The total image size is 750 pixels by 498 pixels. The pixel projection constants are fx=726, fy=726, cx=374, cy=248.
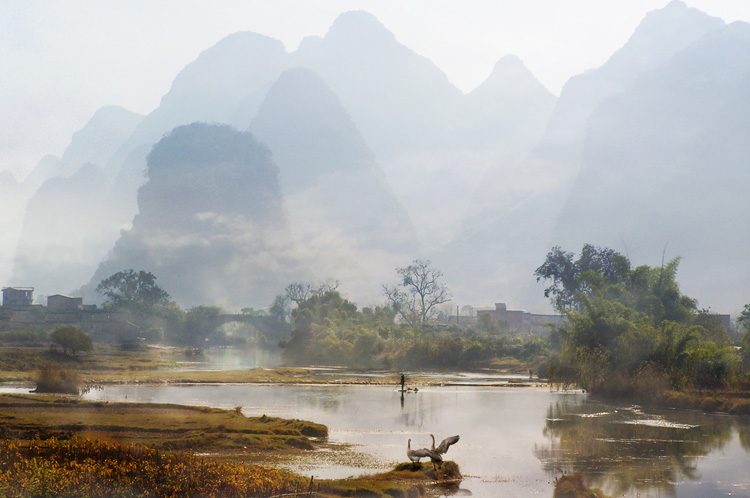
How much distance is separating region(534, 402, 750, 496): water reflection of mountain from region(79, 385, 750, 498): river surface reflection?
0.17 ft

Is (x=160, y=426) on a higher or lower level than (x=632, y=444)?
higher

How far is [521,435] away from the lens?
126 feet

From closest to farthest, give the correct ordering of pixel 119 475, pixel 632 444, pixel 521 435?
pixel 119 475 → pixel 632 444 → pixel 521 435

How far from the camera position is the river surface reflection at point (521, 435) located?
26.2 m

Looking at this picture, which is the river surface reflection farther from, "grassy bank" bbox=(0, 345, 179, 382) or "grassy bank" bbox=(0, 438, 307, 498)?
"grassy bank" bbox=(0, 345, 179, 382)

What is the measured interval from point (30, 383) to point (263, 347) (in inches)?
5297

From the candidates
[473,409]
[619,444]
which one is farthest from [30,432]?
[473,409]

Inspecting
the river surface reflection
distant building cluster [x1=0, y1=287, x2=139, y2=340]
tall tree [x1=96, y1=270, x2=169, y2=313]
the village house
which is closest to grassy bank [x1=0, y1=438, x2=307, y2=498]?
the river surface reflection

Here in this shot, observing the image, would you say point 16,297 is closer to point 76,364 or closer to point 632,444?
point 76,364

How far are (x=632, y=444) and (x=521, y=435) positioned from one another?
6.04 meters

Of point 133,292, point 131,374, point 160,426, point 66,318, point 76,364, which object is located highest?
point 133,292

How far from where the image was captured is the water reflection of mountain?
87.8 ft

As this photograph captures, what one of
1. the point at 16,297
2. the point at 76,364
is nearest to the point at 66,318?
the point at 16,297

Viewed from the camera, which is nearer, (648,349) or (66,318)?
(648,349)
